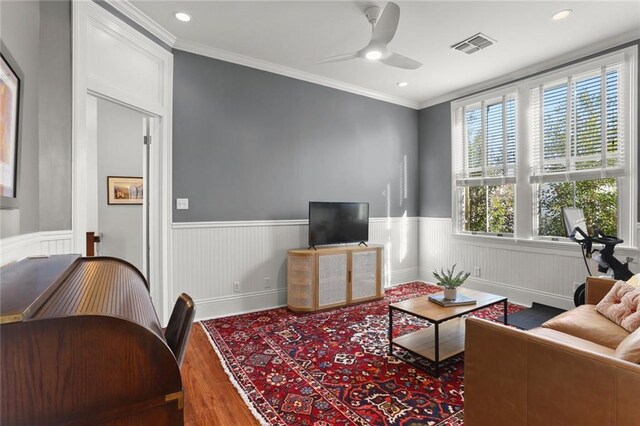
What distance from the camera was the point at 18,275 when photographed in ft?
3.66

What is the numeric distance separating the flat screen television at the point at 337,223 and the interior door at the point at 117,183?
2441 mm

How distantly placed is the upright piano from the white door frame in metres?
1.88

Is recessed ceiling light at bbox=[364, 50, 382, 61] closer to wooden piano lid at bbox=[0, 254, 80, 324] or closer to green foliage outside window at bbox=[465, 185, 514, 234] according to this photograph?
wooden piano lid at bbox=[0, 254, 80, 324]

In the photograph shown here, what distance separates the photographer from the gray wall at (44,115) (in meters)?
1.92

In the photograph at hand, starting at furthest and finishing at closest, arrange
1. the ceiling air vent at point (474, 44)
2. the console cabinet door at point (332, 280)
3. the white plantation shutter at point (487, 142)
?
the white plantation shutter at point (487, 142), the console cabinet door at point (332, 280), the ceiling air vent at point (474, 44)

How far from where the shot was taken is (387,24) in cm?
249

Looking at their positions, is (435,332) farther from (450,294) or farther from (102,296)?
(102,296)

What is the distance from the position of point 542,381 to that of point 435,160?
14.5 ft

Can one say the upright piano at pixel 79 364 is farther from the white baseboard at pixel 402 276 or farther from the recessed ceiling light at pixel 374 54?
the white baseboard at pixel 402 276

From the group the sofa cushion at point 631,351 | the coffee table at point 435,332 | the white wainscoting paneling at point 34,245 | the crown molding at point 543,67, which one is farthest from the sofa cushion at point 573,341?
the crown molding at point 543,67

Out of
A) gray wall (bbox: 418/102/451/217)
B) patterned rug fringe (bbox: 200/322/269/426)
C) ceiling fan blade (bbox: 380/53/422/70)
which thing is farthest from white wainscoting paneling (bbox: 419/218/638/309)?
patterned rug fringe (bbox: 200/322/269/426)

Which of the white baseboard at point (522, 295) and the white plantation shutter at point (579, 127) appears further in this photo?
the white baseboard at point (522, 295)

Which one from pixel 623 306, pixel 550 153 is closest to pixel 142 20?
pixel 623 306

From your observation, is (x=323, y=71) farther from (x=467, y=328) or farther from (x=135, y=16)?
(x=467, y=328)
